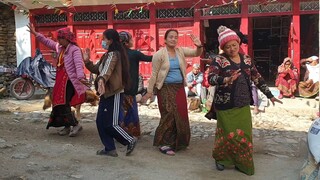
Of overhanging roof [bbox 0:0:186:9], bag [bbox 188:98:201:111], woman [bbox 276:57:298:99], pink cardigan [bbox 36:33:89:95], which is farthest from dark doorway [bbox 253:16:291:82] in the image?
pink cardigan [bbox 36:33:89:95]

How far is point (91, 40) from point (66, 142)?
6.40m

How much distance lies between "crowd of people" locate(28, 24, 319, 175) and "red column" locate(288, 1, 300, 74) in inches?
210

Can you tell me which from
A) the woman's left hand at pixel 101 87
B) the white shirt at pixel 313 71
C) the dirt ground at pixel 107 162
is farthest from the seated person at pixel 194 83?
the woman's left hand at pixel 101 87

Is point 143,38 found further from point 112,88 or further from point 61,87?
point 112,88

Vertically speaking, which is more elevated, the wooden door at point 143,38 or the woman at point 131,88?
the wooden door at point 143,38

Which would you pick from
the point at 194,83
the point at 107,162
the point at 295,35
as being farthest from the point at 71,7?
the point at 107,162

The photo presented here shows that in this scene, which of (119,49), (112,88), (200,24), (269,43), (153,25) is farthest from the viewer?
(269,43)

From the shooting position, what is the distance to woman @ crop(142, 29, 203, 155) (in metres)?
4.96

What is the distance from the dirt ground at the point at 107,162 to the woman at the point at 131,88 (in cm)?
34

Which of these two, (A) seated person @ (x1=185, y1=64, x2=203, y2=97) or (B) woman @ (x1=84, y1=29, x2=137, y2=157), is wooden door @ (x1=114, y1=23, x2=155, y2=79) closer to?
(A) seated person @ (x1=185, y1=64, x2=203, y2=97)

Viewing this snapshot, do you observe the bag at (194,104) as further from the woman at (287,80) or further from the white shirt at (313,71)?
the white shirt at (313,71)

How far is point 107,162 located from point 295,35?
7151 mm

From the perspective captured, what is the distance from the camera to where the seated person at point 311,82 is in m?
9.44

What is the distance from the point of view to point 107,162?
4590 mm
